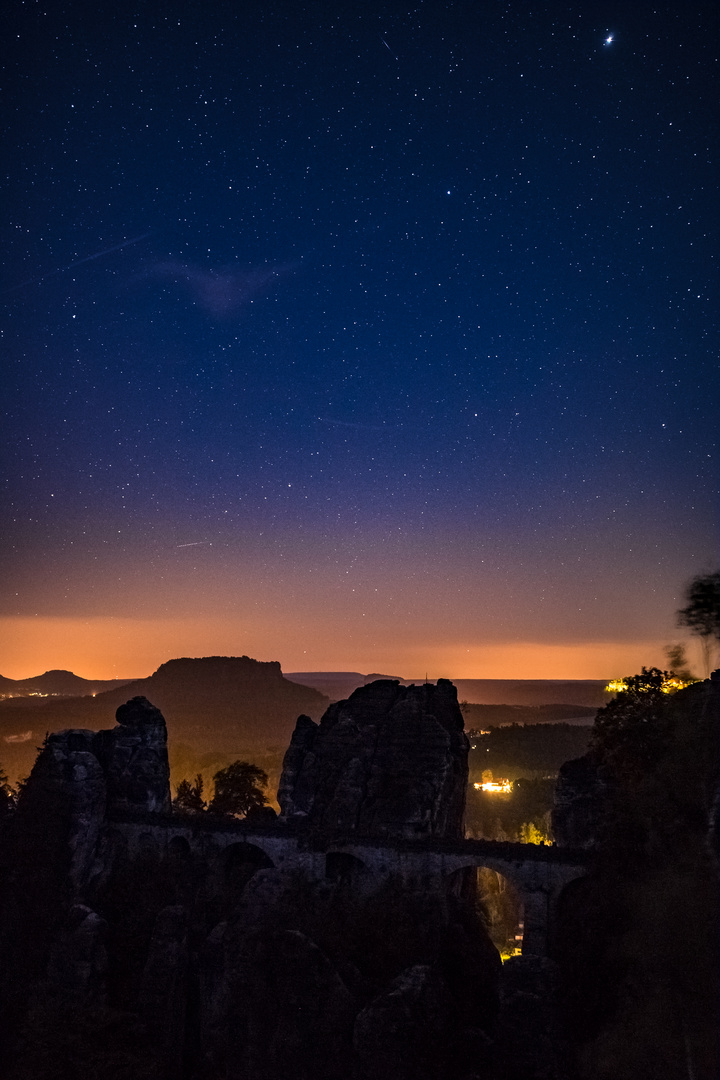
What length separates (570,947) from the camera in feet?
107

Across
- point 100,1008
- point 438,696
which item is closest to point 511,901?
point 438,696

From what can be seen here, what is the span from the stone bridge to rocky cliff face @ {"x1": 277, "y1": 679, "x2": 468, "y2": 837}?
5.06ft

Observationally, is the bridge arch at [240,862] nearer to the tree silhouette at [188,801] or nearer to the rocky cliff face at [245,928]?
the rocky cliff face at [245,928]

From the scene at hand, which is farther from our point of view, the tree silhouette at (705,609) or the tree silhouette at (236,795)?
the tree silhouette at (236,795)

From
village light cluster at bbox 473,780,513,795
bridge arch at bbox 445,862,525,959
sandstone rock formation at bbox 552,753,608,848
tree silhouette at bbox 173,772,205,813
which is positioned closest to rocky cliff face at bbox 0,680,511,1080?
sandstone rock formation at bbox 552,753,608,848

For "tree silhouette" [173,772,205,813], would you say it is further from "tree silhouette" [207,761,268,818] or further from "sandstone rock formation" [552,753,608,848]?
"sandstone rock formation" [552,753,608,848]

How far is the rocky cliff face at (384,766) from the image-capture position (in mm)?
41219

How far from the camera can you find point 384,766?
43.8 meters

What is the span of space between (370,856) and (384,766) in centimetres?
617

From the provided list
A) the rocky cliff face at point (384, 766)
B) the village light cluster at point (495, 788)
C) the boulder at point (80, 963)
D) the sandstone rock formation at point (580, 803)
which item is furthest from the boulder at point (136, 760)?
the village light cluster at point (495, 788)

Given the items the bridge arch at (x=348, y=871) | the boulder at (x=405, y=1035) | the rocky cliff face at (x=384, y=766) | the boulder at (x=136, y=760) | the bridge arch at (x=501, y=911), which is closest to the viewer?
the boulder at (x=405, y=1035)

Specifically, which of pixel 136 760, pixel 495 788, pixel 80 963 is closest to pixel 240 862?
pixel 136 760

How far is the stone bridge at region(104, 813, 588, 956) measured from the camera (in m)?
35.2

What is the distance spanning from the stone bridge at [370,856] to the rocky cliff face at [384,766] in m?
1.54
